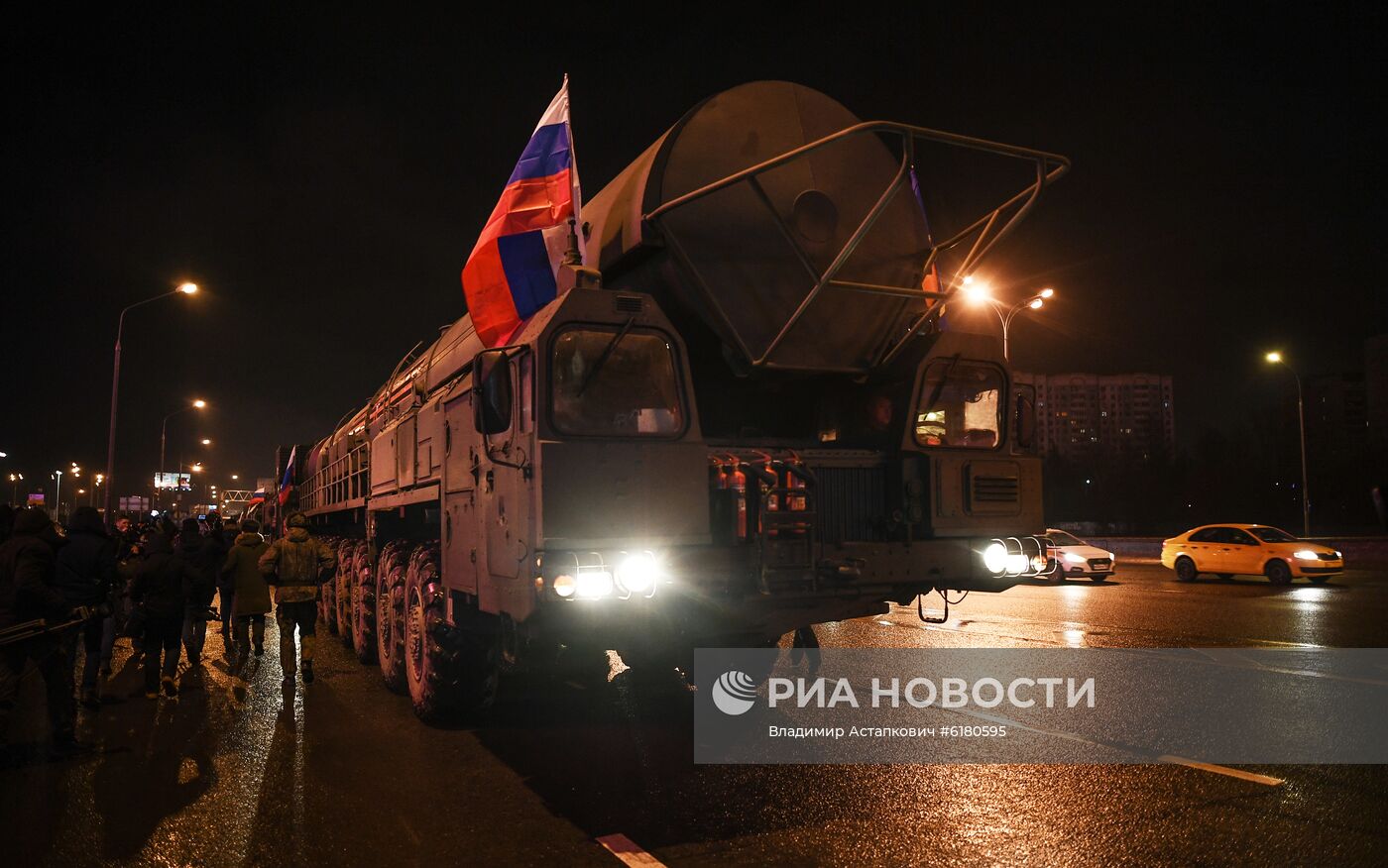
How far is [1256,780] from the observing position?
5512 mm

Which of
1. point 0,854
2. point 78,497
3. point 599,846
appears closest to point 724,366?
point 599,846

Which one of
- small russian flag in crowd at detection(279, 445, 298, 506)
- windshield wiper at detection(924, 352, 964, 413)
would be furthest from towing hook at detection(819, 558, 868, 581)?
small russian flag in crowd at detection(279, 445, 298, 506)

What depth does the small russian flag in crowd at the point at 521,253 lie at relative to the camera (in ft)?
24.6

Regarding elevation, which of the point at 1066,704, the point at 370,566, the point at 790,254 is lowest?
the point at 1066,704

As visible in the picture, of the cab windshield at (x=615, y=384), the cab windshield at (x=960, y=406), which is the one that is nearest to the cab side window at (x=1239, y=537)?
the cab windshield at (x=960, y=406)

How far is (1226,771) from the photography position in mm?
5750

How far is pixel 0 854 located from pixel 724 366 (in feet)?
15.5

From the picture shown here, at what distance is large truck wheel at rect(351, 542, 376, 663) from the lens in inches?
403

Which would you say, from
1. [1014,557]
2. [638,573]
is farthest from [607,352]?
[1014,557]

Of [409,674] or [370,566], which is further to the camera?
[370,566]

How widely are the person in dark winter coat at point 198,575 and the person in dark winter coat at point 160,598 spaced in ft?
0.38

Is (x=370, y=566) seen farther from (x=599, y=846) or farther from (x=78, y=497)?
(x=78, y=497)

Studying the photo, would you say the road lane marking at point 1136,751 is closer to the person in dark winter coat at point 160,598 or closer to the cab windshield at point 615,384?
the cab windshield at point 615,384

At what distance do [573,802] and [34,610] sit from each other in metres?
4.15
